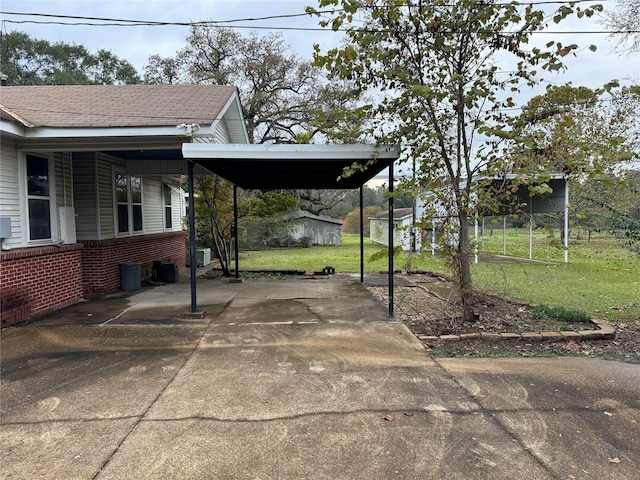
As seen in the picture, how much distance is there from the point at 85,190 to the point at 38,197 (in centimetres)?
173

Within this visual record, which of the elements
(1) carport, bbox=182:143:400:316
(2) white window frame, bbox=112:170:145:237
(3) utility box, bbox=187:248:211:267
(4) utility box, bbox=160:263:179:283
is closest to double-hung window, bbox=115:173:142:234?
(2) white window frame, bbox=112:170:145:237

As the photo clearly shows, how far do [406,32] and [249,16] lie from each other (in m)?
4.90

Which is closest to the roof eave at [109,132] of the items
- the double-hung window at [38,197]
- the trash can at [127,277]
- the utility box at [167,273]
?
the double-hung window at [38,197]

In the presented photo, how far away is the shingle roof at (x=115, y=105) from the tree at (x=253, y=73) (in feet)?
42.0

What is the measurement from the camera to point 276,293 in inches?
354

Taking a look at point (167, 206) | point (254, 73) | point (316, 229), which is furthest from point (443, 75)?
point (316, 229)

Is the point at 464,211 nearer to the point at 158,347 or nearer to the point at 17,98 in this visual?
the point at 158,347

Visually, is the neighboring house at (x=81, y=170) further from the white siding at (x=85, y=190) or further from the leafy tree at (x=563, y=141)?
the leafy tree at (x=563, y=141)

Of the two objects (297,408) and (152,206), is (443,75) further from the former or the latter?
(152,206)

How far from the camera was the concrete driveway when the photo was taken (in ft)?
8.86

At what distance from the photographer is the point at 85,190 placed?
8.78m

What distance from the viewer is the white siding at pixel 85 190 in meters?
8.74

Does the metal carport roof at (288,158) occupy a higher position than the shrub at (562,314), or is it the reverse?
the metal carport roof at (288,158)

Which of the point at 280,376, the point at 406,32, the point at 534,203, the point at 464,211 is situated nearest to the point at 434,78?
the point at 406,32
